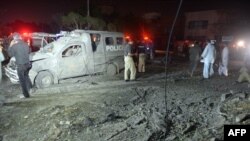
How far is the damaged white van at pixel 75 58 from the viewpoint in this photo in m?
11.9

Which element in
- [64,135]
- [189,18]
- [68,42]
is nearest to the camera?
[64,135]

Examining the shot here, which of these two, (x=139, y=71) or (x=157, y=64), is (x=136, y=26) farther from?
(x=139, y=71)

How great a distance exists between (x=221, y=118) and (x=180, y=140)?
1.60 meters

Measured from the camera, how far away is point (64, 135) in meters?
6.50

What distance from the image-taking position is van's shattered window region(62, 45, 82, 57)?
1259cm

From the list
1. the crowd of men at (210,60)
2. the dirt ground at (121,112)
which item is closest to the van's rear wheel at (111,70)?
the dirt ground at (121,112)

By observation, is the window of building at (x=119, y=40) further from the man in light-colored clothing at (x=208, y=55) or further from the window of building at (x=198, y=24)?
the window of building at (x=198, y=24)

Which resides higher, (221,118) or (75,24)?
(75,24)

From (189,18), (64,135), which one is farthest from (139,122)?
(189,18)

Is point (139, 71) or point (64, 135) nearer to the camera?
point (64, 135)

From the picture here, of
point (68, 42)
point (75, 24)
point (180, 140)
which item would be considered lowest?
point (180, 140)

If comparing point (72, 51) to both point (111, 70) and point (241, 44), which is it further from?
point (241, 44)

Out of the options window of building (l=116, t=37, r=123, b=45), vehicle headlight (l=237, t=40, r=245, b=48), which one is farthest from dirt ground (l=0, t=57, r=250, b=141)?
vehicle headlight (l=237, t=40, r=245, b=48)

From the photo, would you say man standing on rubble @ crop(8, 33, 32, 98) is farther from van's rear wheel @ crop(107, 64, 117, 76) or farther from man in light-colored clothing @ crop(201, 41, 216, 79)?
man in light-colored clothing @ crop(201, 41, 216, 79)
